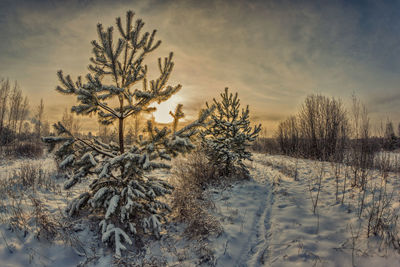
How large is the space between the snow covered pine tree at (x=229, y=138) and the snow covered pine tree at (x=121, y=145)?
381cm

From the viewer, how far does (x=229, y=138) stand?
23.8 ft

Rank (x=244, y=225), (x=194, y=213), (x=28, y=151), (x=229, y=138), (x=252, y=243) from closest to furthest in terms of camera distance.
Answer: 1. (x=252, y=243)
2. (x=194, y=213)
3. (x=244, y=225)
4. (x=229, y=138)
5. (x=28, y=151)

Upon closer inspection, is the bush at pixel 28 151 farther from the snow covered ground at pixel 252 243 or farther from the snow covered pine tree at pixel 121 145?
the snow covered pine tree at pixel 121 145

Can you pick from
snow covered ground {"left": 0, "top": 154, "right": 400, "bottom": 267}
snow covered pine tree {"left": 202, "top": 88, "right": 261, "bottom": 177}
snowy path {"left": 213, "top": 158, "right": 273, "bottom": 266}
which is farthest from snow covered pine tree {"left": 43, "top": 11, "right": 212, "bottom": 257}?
snow covered pine tree {"left": 202, "top": 88, "right": 261, "bottom": 177}

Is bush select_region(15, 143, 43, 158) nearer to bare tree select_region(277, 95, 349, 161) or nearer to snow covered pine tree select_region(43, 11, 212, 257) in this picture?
snow covered pine tree select_region(43, 11, 212, 257)

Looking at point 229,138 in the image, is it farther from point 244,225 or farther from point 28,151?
point 28,151

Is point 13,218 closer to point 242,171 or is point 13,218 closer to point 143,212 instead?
point 143,212

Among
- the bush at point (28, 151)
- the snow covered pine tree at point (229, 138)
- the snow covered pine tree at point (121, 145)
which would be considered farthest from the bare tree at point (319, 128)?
the bush at point (28, 151)

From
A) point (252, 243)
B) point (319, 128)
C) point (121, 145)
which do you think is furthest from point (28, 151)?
point (319, 128)

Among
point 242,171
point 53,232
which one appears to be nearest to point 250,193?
point 242,171

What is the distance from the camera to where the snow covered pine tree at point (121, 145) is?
291 cm

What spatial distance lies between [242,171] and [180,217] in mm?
3859

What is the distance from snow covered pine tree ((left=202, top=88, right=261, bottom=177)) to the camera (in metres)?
7.12

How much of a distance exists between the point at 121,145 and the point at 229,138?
4.59 metres
